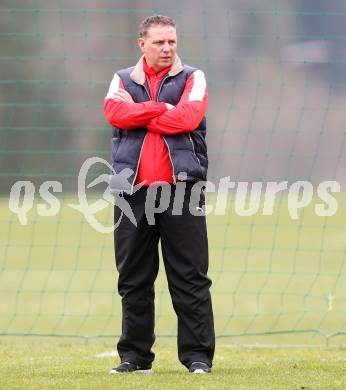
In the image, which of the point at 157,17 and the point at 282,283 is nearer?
the point at 157,17

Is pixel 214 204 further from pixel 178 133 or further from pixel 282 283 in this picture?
pixel 178 133

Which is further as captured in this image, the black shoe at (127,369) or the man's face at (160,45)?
the black shoe at (127,369)

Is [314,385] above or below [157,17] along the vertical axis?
below

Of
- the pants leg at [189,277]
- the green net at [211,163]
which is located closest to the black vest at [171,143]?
the pants leg at [189,277]

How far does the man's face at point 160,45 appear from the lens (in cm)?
638

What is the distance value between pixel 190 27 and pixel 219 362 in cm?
978

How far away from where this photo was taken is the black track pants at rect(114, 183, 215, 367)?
21.0ft

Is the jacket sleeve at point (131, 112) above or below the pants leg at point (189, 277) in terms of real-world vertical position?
above

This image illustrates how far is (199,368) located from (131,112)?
136 cm

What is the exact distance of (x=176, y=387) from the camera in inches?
237

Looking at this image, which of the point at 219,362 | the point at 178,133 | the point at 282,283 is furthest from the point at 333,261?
the point at 178,133

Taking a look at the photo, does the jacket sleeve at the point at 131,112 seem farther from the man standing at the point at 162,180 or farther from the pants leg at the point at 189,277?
the pants leg at the point at 189,277

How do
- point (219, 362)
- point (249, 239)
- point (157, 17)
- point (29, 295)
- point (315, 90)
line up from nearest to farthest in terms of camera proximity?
point (157, 17), point (219, 362), point (29, 295), point (315, 90), point (249, 239)

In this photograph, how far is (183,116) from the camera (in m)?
6.29
